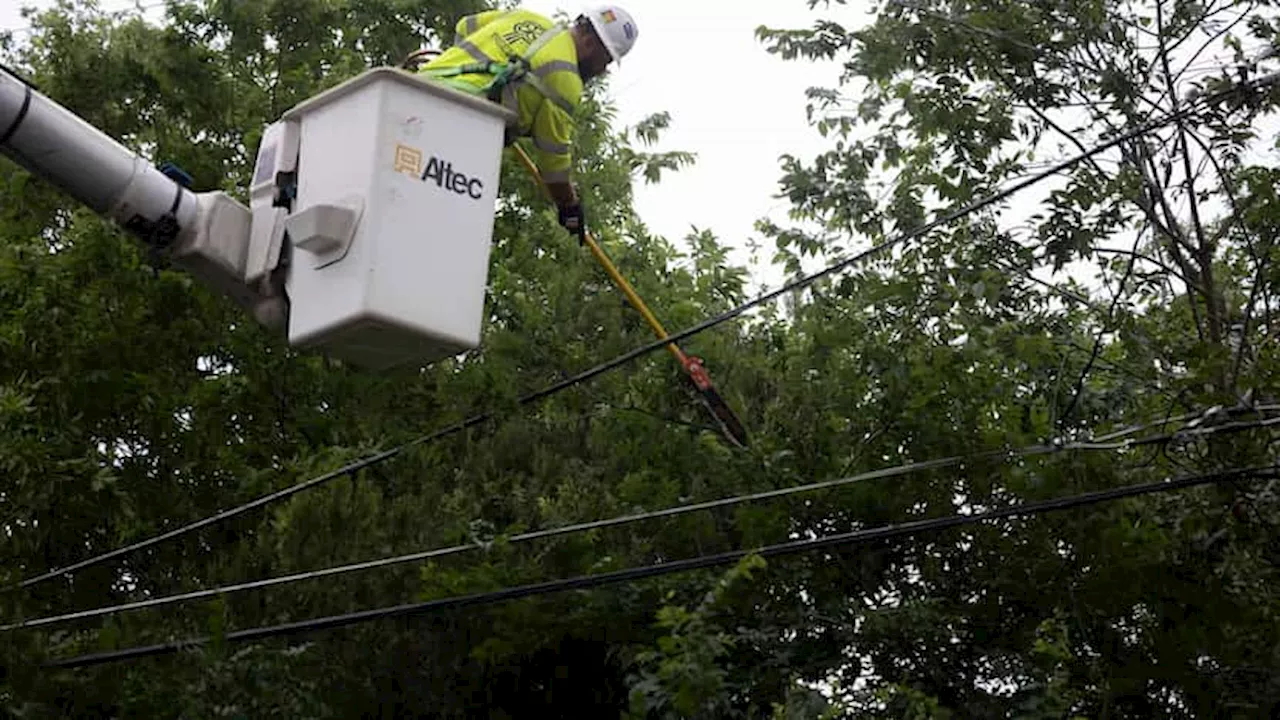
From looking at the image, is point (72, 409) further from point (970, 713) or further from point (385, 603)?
point (970, 713)

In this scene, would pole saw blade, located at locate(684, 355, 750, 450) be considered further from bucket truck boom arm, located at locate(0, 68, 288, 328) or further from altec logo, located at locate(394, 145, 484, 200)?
altec logo, located at locate(394, 145, 484, 200)

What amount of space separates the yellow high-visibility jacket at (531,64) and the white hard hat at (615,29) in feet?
0.67

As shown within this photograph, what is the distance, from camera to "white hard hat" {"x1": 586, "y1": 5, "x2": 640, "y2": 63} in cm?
816

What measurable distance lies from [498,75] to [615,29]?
3.04 ft

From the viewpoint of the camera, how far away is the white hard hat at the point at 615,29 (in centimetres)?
816

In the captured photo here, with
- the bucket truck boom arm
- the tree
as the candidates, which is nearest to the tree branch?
the tree

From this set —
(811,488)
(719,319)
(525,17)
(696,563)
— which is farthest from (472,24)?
(696,563)

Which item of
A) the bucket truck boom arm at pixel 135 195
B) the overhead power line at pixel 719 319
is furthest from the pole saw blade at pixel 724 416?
the bucket truck boom arm at pixel 135 195

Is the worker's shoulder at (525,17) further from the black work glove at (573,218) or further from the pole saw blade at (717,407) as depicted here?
the pole saw blade at (717,407)

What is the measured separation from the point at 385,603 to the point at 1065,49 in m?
4.20

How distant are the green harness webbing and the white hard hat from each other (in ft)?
1.69

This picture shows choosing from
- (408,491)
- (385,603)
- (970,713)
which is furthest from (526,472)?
(970,713)

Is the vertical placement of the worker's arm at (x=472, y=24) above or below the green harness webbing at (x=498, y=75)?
above

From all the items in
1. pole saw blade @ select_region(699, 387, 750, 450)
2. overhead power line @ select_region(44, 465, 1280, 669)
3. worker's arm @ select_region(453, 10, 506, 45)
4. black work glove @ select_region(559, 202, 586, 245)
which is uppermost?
worker's arm @ select_region(453, 10, 506, 45)
